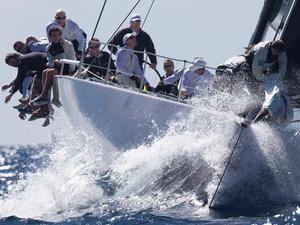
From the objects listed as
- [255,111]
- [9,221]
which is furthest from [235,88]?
[9,221]

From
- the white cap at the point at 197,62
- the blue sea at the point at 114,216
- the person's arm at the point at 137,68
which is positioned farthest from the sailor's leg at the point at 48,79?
the white cap at the point at 197,62

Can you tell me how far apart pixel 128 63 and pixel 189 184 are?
2.35 meters

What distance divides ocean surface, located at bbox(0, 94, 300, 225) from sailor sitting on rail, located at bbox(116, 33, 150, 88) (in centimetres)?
102

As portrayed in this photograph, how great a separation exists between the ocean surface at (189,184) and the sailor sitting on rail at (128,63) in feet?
3.36

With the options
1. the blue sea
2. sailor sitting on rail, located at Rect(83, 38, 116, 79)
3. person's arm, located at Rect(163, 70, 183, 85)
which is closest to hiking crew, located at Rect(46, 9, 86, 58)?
Result: sailor sitting on rail, located at Rect(83, 38, 116, 79)

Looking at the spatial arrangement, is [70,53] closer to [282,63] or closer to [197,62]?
[197,62]

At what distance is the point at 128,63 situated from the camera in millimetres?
14680

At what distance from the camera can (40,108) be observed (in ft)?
53.7

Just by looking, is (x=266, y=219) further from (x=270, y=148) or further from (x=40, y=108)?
(x=40, y=108)

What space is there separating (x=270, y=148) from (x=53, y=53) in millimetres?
4284

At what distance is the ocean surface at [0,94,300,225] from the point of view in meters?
12.1

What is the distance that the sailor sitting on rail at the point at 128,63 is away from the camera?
48.0 feet

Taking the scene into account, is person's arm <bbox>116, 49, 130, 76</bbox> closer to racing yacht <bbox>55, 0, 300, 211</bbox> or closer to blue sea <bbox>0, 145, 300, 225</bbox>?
racing yacht <bbox>55, 0, 300, 211</bbox>

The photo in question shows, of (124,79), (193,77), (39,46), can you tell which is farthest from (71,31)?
(193,77)
